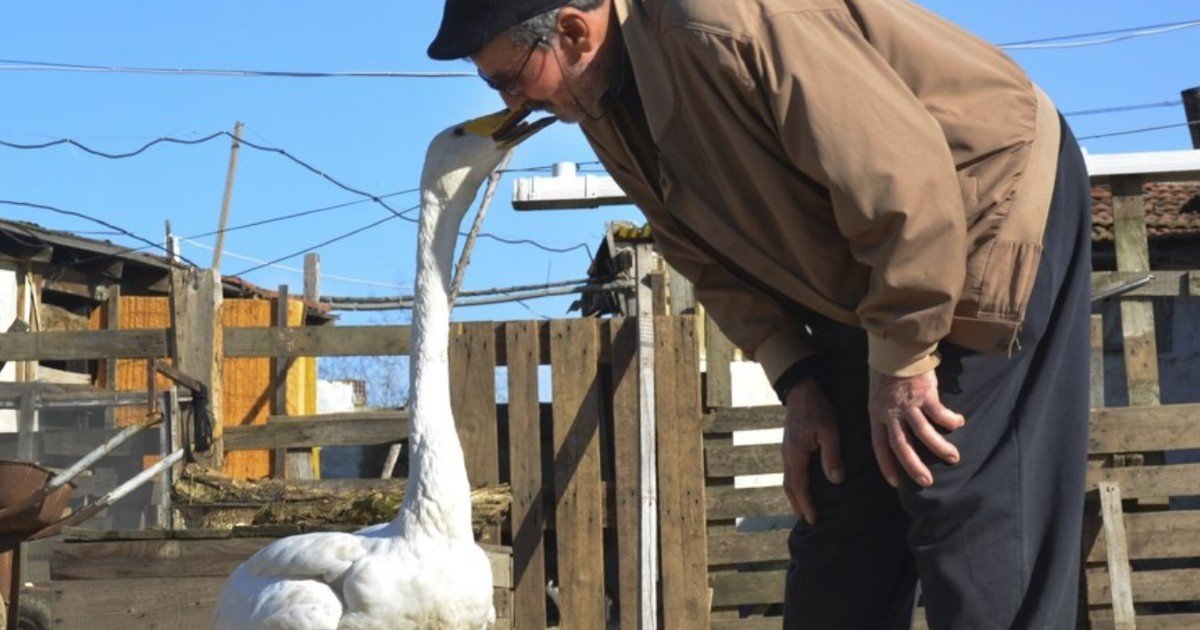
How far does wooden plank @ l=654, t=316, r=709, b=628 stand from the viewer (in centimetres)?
715

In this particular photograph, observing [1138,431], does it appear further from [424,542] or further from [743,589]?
[424,542]

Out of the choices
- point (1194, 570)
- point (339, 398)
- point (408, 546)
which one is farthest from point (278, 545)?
point (339, 398)

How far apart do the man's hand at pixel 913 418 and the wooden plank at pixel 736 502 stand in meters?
4.72

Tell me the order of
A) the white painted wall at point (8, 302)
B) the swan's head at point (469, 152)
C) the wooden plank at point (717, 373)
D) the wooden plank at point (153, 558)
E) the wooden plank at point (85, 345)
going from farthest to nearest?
1. the white painted wall at point (8, 302)
2. the wooden plank at point (85, 345)
3. the wooden plank at point (717, 373)
4. the wooden plank at point (153, 558)
5. the swan's head at point (469, 152)

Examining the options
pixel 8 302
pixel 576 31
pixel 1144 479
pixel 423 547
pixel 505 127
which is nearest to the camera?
pixel 576 31

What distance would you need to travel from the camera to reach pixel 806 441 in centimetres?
315

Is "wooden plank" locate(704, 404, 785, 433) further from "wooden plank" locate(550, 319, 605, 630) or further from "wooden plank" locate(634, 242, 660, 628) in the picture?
"wooden plank" locate(550, 319, 605, 630)

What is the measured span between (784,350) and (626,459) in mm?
4033

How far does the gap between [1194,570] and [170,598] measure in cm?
516

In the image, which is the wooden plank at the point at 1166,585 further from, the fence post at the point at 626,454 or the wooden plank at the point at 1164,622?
the fence post at the point at 626,454

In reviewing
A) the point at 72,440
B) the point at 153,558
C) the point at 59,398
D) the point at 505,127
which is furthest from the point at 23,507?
the point at 59,398

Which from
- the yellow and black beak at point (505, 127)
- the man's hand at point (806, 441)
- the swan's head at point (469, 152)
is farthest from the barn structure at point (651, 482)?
the man's hand at point (806, 441)

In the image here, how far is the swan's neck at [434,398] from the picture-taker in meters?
4.20

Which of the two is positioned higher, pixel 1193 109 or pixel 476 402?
pixel 1193 109
